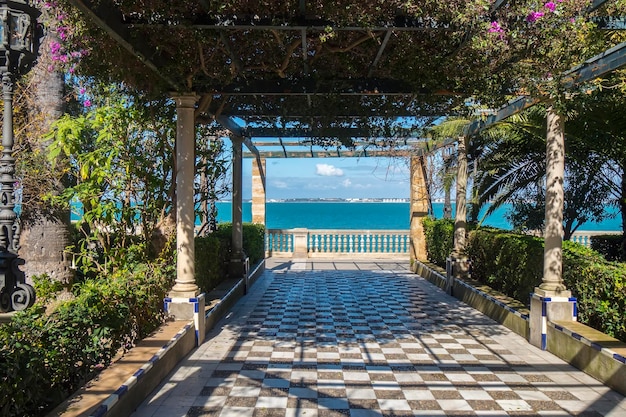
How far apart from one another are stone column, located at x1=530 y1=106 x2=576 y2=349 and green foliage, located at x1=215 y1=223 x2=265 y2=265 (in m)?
5.99

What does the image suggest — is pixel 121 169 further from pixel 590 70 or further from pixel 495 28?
pixel 590 70

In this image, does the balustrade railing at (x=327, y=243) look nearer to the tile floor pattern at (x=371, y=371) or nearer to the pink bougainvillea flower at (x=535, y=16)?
the tile floor pattern at (x=371, y=371)

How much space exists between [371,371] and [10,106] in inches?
154

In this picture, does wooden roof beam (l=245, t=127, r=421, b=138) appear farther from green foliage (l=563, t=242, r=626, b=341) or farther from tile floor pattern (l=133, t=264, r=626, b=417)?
green foliage (l=563, t=242, r=626, b=341)

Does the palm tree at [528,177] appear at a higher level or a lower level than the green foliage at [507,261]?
higher

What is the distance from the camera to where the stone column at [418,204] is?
14.0m

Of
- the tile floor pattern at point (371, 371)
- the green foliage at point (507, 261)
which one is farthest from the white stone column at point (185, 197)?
the green foliage at point (507, 261)

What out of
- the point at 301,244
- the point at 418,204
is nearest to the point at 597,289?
the point at 418,204

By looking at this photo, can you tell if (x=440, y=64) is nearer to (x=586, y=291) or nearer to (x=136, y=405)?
(x=586, y=291)

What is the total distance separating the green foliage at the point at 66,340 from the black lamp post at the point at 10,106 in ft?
0.64

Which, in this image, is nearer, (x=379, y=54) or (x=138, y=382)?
(x=138, y=382)

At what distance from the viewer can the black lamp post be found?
2.94 m

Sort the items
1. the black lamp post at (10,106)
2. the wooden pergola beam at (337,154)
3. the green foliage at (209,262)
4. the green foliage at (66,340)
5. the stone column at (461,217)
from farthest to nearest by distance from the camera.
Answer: the wooden pergola beam at (337,154) < the stone column at (461,217) < the green foliage at (209,262) < the black lamp post at (10,106) < the green foliage at (66,340)

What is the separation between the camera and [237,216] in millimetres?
10461
